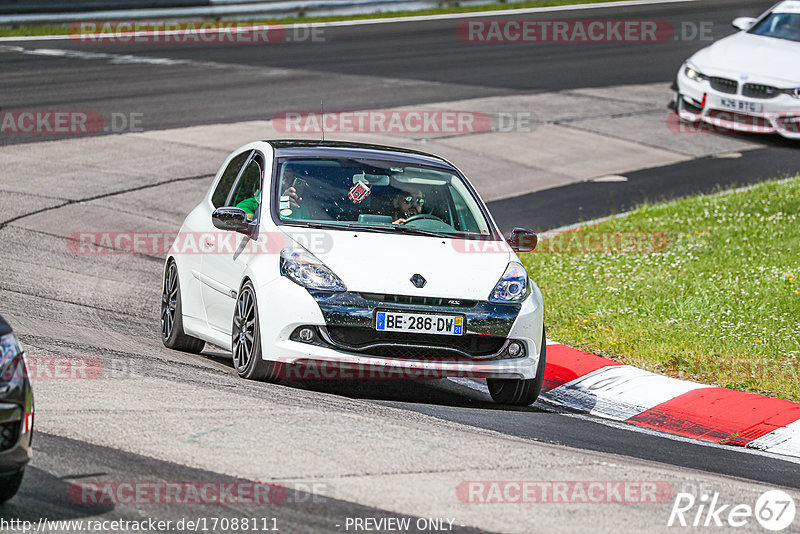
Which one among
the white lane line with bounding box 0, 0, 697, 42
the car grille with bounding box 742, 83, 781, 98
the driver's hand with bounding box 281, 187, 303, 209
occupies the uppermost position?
the driver's hand with bounding box 281, 187, 303, 209

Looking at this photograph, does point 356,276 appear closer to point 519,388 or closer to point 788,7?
point 519,388

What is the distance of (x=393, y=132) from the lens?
19125 millimetres

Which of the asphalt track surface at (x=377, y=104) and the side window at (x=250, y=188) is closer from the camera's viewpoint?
the asphalt track surface at (x=377, y=104)

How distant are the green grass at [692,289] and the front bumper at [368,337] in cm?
217

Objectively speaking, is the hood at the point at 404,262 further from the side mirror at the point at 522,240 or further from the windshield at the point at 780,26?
the windshield at the point at 780,26

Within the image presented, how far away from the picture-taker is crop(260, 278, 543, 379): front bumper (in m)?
7.69

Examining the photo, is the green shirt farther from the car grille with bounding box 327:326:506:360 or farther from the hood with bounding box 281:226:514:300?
the car grille with bounding box 327:326:506:360

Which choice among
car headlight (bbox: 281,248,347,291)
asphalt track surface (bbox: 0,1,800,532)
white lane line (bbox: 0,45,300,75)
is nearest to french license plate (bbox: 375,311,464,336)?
car headlight (bbox: 281,248,347,291)

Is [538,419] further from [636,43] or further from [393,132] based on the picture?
[636,43]

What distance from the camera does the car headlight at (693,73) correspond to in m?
19.4

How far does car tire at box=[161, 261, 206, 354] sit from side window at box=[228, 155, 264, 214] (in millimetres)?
760

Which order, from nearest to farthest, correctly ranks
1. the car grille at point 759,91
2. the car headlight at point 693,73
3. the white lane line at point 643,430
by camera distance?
1. the white lane line at point 643,430
2. the car grille at point 759,91
3. the car headlight at point 693,73

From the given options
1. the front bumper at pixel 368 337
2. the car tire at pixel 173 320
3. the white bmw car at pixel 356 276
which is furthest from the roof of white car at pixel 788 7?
the front bumper at pixel 368 337

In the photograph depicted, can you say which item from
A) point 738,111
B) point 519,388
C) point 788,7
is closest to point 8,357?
point 519,388
